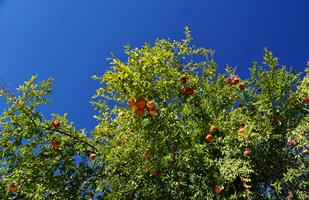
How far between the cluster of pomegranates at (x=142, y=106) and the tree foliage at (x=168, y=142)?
2cm

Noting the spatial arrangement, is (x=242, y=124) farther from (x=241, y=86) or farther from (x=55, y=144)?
(x=55, y=144)

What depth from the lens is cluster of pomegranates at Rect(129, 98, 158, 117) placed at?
6941 mm

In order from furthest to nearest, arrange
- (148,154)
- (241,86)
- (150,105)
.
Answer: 1. (241,86)
2. (148,154)
3. (150,105)

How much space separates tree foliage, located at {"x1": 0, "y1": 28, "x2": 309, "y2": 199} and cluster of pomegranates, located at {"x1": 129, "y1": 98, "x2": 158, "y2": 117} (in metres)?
0.02

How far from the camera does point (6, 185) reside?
319 inches

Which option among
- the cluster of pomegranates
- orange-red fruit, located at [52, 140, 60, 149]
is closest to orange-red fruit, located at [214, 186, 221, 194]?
the cluster of pomegranates

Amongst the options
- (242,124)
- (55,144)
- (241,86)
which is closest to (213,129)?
(242,124)

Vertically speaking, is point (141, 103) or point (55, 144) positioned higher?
point (55, 144)

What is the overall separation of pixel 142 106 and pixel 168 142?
39.2 inches

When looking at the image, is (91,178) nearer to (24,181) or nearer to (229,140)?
(24,181)

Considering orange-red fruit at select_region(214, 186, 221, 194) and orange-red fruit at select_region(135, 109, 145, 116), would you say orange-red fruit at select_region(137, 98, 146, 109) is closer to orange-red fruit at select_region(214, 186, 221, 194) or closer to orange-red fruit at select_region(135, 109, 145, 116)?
orange-red fruit at select_region(135, 109, 145, 116)

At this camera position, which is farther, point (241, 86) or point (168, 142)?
point (241, 86)

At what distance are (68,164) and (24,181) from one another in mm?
980

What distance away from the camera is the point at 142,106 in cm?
698
